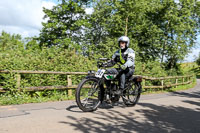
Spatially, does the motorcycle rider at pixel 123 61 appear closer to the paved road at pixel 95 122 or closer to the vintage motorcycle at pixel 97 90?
the vintage motorcycle at pixel 97 90

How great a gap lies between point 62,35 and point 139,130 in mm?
26966

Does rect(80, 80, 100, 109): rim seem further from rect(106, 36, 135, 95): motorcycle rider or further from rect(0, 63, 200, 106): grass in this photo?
rect(0, 63, 200, 106): grass

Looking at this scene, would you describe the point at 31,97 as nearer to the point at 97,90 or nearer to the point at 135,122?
the point at 97,90

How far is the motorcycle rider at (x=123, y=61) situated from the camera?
5.87 m

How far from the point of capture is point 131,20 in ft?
113

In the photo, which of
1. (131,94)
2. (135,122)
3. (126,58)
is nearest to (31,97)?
(131,94)

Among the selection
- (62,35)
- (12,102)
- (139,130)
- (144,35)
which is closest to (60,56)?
(12,102)

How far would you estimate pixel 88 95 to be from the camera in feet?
17.7

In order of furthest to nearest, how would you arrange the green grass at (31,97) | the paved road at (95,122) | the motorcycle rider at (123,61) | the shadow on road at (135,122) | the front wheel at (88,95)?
the green grass at (31,97)
the motorcycle rider at (123,61)
the front wheel at (88,95)
the shadow on road at (135,122)
the paved road at (95,122)

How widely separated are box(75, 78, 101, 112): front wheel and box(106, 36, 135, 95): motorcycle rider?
456mm

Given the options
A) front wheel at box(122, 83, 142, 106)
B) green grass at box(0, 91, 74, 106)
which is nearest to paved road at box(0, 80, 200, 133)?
front wheel at box(122, 83, 142, 106)

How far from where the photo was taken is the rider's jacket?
19.5 ft

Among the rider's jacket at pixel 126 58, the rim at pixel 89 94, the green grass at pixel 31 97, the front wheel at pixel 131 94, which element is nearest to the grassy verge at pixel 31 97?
the green grass at pixel 31 97

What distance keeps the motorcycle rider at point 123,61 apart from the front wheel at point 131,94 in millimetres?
485
